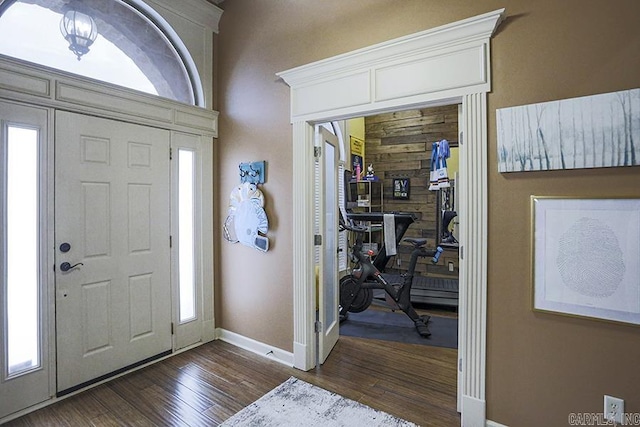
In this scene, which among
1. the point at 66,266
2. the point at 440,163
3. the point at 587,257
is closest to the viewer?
the point at 587,257

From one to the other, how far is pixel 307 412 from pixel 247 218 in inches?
69.1

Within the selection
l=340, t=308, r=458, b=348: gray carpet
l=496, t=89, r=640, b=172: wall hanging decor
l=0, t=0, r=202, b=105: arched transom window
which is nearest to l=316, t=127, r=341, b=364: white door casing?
l=340, t=308, r=458, b=348: gray carpet

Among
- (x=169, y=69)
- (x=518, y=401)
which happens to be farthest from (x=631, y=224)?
(x=169, y=69)

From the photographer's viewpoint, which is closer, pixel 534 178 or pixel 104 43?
pixel 534 178

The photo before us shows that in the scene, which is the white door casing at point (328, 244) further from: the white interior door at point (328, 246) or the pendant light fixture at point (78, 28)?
the pendant light fixture at point (78, 28)

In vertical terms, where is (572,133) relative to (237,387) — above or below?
above

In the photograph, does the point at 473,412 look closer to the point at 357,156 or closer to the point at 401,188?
the point at 401,188

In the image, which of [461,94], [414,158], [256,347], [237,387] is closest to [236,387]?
[237,387]

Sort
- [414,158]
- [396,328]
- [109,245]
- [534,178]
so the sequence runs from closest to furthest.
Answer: [534,178] → [109,245] → [396,328] → [414,158]

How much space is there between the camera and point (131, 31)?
2812 mm

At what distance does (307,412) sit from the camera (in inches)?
84.4

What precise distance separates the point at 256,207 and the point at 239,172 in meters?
0.46

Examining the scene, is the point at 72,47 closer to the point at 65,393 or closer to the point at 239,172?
the point at 239,172

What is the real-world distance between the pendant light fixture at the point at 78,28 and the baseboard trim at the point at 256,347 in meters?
2.86
